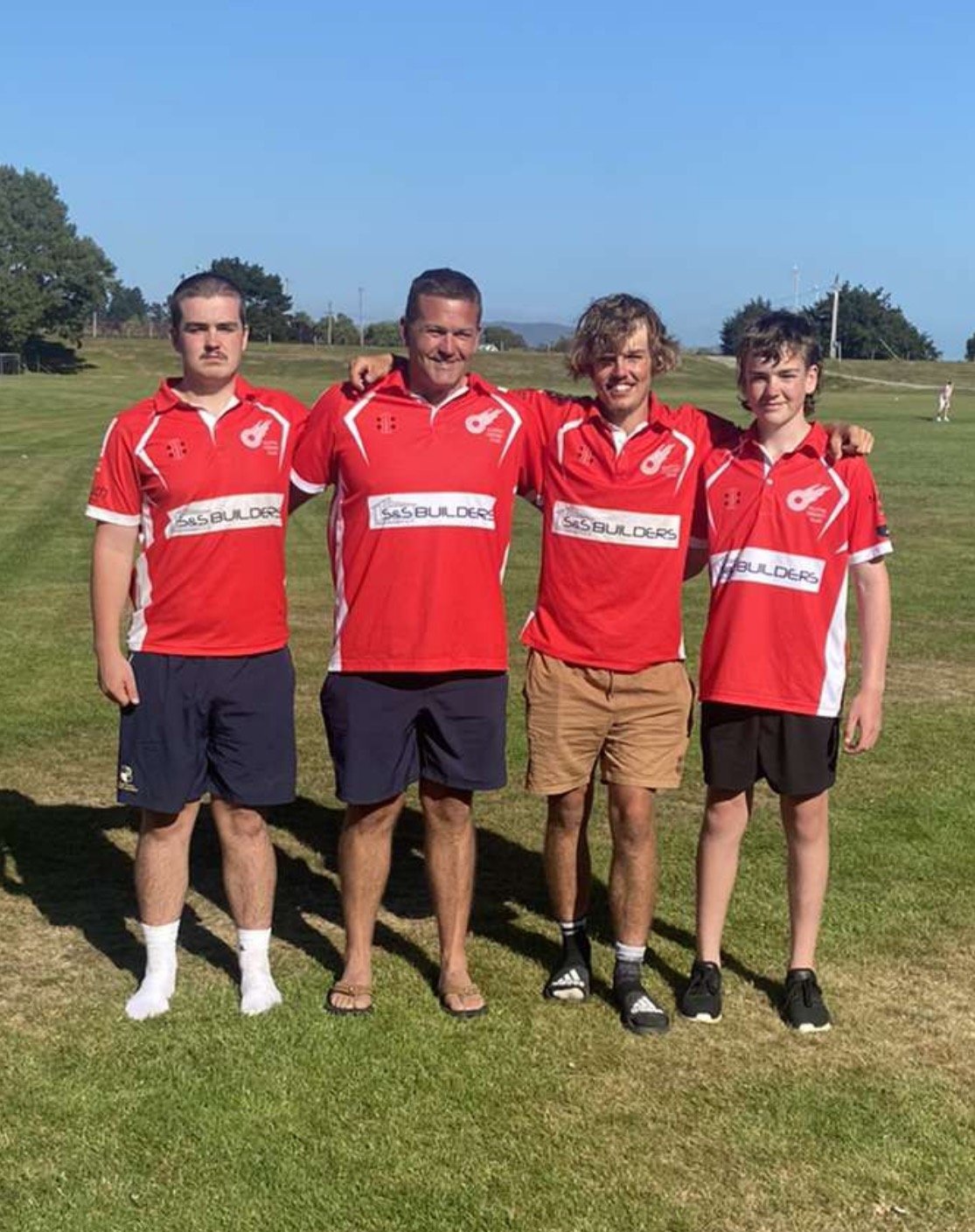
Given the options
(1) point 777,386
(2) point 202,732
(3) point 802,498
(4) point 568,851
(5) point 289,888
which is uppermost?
(1) point 777,386

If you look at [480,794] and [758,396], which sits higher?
[758,396]

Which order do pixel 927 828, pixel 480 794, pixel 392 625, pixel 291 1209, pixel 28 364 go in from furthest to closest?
pixel 28 364
pixel 480 794
pixel 927 828
pixel 392 625
pixel 291 1209

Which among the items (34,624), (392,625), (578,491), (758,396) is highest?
(758,396)

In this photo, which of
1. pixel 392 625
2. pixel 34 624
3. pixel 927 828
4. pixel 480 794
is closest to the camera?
pixel 392 625

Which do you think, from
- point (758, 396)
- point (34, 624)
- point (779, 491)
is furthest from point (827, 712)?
point (34, 624)

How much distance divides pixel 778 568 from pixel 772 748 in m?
0.58

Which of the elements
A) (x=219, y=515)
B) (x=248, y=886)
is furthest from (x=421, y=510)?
(x=248, y=886)

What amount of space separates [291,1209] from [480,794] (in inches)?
135

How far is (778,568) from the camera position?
4.11 meters

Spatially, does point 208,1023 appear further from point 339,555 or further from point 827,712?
point 827,712

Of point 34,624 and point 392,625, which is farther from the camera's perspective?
point 34,624

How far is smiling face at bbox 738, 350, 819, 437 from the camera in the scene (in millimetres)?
4012

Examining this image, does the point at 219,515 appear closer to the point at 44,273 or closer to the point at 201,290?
the point at 201,290

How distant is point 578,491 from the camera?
413 centimetres
